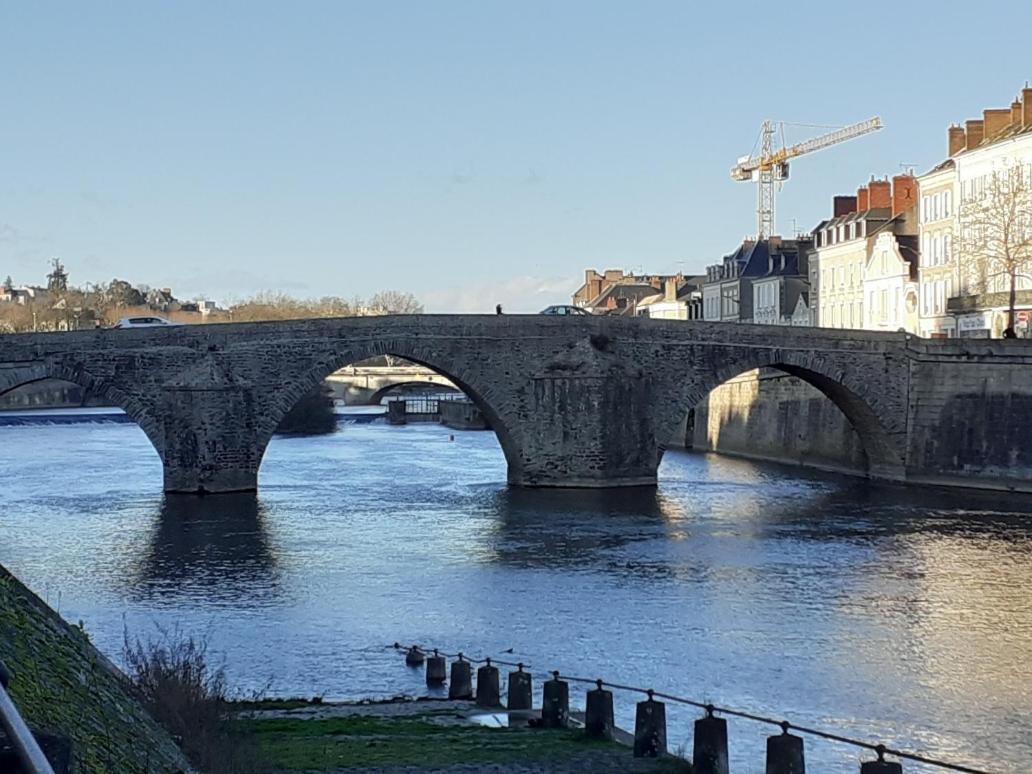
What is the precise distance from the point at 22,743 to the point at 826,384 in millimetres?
36973

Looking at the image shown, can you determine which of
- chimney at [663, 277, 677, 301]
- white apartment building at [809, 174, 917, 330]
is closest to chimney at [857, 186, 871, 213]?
white apartment building at [809, 174, 917, 330]

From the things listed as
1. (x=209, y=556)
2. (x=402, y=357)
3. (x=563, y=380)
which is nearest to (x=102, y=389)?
(x=402, y=357)

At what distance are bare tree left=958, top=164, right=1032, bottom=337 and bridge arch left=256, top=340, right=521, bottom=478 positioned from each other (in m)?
14.1

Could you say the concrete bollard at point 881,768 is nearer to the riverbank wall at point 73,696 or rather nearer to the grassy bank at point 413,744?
the grassy bank at point 413,744

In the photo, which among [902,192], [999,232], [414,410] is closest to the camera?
[999,232]

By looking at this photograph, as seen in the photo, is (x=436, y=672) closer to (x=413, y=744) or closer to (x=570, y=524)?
(x=413, y=744)

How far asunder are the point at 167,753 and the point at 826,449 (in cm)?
3692

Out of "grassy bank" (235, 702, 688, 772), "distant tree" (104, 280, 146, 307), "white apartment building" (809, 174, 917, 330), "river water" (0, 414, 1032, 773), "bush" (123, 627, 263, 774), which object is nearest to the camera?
"bush" (123, 627, 263, 774)

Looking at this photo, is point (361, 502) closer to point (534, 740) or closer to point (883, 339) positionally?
point (883, 339)

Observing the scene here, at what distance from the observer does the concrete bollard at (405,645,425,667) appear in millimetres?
17219

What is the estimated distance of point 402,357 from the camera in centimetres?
3678

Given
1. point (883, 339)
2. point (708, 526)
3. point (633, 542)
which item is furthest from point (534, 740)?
point (883, 339)

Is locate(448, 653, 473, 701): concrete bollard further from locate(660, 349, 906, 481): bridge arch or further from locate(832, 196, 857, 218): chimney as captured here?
locate(832, 196, 857, 218): chimney

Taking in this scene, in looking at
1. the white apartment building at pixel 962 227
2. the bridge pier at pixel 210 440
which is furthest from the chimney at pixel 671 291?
the bridge pier at pixel 210 440
